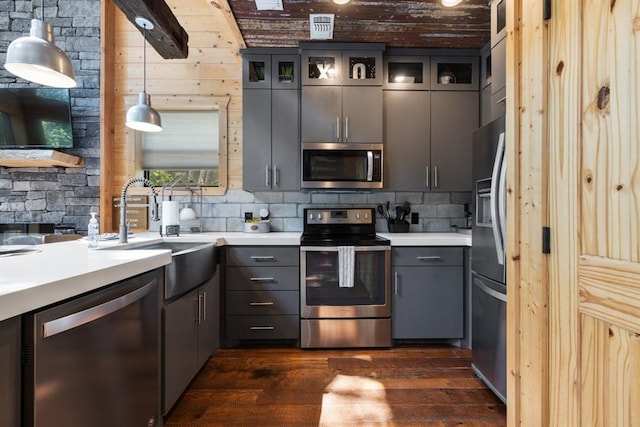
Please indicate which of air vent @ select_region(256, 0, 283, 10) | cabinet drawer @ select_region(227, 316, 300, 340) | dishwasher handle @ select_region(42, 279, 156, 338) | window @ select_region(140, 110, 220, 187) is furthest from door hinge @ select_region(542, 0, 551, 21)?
window @ select_region(140, 110, 220, 187)

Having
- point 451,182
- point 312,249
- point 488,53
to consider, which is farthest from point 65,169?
point 488,53

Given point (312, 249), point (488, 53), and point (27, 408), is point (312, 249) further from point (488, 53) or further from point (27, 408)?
point (488, 53)

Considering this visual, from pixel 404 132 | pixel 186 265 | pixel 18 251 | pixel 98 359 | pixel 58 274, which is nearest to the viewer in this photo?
pixel 58 274

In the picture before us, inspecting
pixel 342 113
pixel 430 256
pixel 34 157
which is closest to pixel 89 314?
pixel 430 256

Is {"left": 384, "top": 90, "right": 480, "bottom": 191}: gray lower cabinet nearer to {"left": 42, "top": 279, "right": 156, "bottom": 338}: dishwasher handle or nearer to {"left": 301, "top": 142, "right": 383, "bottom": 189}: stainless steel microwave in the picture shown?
{"left": 301, "top": 142, "right": 383, "bottom": 189}: stainless steel microwave

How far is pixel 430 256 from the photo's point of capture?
2615 mm

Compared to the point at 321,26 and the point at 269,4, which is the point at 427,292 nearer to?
the point at 321,26

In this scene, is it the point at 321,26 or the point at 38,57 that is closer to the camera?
the point at 38,57

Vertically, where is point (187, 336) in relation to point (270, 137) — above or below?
below

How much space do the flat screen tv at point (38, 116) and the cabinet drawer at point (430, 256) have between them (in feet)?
11.0

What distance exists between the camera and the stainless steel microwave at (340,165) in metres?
2.83

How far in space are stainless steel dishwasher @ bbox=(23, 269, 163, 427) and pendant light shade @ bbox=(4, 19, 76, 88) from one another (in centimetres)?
112

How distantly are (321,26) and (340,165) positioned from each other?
1.11 m

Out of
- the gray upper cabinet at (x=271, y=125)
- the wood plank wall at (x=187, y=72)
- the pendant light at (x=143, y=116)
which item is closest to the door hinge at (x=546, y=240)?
the gray upper cabinet at (x=271, y=125)
